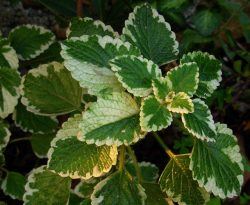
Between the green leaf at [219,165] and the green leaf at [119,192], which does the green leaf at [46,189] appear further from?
the green leaf at [219,165]

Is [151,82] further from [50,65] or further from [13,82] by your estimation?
[13,82]

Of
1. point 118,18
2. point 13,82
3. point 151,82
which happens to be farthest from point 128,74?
point 118,18

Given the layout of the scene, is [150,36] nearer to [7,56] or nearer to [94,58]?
[94,58]

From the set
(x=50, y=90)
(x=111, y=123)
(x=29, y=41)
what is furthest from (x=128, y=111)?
(x=29, y=41)

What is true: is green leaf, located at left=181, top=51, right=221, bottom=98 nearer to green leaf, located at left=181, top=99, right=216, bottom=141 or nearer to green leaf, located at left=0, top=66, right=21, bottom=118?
green leaf, located at left=181, top=99, right=216, bottom=141

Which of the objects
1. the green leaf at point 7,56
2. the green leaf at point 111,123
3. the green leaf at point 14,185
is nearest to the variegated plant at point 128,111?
the green leaf at point 111,123

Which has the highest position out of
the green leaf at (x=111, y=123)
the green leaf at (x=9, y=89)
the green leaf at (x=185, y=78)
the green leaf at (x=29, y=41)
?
the green leaf at (x=185, y=78)

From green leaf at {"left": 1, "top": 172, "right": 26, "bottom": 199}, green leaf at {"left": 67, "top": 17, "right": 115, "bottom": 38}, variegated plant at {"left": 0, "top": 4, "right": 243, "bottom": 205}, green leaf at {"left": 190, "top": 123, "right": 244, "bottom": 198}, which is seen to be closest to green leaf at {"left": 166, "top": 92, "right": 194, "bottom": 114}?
variegated plant at {"left": 0, "top": 4, "right": 243, "bottom": 205}
